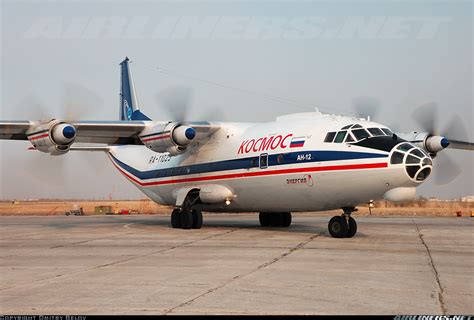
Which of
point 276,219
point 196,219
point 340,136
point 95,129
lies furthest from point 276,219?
point 95,129

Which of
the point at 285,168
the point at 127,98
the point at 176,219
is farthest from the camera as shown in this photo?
the point at 127,98

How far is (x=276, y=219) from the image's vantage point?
2481cm

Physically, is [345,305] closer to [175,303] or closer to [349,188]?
[175,303]

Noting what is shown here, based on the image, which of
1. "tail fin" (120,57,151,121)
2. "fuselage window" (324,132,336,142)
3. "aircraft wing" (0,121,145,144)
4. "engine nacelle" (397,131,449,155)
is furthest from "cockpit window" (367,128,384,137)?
"tail fin" (120,57,151,121)

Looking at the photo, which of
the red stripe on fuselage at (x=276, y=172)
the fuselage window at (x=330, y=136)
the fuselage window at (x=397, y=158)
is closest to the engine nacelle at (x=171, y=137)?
the red stripe on fuselage at (x=276, y=172)

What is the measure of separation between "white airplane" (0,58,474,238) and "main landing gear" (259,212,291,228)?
0.15 ft

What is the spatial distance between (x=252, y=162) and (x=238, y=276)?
35.9ft

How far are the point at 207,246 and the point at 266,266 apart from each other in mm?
4733

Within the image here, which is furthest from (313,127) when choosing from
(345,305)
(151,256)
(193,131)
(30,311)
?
(30,311)

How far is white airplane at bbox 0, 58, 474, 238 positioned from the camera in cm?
1766

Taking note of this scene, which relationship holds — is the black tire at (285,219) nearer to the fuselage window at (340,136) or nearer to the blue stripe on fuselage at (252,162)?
the blue stripe on fuselage at (252,162)

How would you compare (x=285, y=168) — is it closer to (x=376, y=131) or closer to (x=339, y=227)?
(x=339, y=227)

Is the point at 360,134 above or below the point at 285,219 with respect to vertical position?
above

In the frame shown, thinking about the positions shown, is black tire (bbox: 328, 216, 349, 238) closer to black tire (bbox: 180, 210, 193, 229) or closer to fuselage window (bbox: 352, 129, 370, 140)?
fuselage window (bbox: 352, 129, 370, 140)
